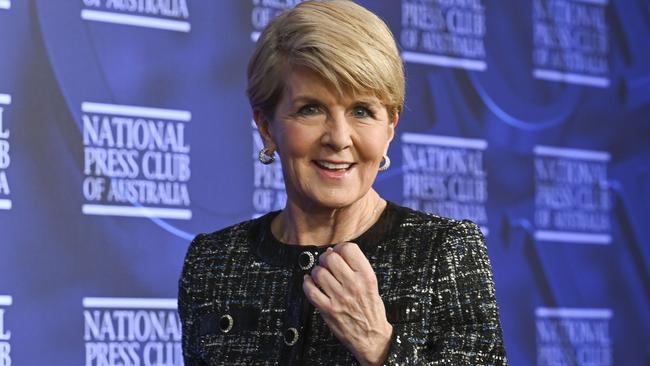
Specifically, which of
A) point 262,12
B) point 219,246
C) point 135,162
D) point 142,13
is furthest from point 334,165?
point 262,12

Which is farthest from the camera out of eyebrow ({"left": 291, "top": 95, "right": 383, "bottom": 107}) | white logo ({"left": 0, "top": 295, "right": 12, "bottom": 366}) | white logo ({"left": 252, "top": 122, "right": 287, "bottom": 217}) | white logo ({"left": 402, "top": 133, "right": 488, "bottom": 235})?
white logo ({"left": 402, "top": 133, "right": 488, "bottom": 235})

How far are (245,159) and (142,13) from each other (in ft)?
1.69

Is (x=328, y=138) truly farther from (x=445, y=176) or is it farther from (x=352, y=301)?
(x=445, y=176)

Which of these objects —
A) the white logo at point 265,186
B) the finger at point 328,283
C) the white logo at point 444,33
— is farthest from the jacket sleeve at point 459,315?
the white logo at point 444,33

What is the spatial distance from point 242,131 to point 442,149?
29.6 inches

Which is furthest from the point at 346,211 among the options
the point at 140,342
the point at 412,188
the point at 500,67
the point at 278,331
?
the point at 500,67

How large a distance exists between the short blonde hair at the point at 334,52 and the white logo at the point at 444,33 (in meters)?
1.96

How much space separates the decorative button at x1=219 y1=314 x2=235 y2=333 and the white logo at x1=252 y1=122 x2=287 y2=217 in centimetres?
147

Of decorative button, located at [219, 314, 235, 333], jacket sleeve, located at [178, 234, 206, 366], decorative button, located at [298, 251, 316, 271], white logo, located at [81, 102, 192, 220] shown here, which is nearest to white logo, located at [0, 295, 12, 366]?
white logo, located at [81, 102, 192, 220]

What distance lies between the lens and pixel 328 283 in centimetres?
170

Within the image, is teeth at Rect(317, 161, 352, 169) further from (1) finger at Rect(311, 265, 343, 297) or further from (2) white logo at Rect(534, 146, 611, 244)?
(2) white logo at Rect(534, 146, 611, 244)

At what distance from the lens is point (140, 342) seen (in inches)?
123

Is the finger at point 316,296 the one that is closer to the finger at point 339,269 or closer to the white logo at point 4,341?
the finger at point 339,269

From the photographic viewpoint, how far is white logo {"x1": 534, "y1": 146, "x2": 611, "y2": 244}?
4.06m
